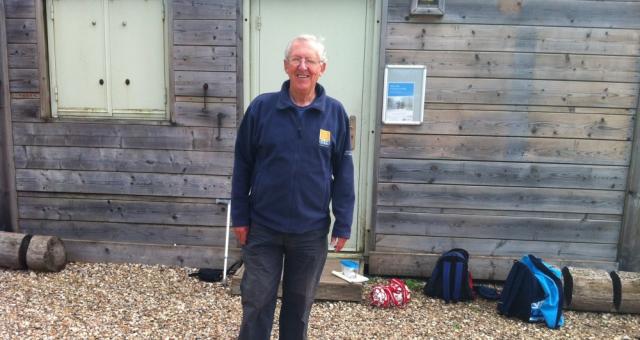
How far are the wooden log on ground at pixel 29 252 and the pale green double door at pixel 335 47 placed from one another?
2115 millimetres

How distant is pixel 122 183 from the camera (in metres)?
4.25

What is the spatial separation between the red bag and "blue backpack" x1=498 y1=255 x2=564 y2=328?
722mm

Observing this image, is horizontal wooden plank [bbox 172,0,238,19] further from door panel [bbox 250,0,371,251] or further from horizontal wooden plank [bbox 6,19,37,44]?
horizontal wooden plank [bbox 6,19,37,44]

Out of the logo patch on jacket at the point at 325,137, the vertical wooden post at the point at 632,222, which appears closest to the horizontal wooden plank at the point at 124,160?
the logo patch on jacket at the point at 325,137

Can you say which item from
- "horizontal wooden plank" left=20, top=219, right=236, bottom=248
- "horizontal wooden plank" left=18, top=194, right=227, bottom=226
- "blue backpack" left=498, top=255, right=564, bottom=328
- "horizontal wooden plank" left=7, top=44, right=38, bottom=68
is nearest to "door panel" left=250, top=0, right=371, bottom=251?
"horizontal wooden plank" left=18, top=194, right=227, bottom=226

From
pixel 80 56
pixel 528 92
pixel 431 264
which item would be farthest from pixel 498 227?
pixel 80 56

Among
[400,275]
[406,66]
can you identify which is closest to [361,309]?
[400,275]

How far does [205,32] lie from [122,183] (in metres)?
1.53

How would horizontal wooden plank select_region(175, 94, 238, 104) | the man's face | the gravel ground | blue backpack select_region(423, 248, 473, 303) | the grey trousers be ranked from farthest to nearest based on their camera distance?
horizontal wooden plank select_region(175, 94, 238, 104)
blue backpack select_region(423, 248, 473, 303)
the gravel ground
the grey trousers
the man's face

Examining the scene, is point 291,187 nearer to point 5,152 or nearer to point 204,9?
point 204,9

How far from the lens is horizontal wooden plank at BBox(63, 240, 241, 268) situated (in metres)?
4.27

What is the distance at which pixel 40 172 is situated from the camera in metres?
4.30

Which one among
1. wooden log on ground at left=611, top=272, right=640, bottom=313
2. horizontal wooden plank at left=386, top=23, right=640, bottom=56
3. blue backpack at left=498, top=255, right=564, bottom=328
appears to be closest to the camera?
blue backpack at left=498, top=255, right=564, bottom=328

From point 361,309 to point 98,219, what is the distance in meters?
2.54
